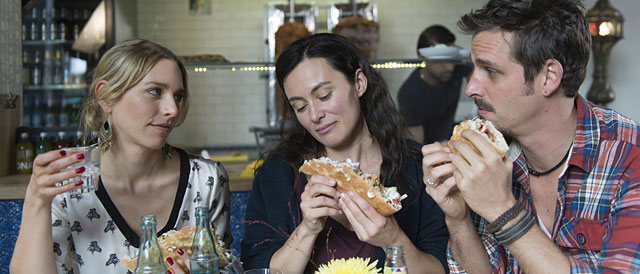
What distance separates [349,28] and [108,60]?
102 inches

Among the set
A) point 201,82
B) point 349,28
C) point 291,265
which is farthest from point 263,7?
point 291,265

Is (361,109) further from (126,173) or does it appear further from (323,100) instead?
(126,173)

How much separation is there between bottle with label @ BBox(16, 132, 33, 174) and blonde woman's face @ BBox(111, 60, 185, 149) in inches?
55.9

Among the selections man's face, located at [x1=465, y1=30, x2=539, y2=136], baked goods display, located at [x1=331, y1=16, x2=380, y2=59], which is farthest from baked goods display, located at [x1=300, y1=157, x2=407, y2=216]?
baked goods display, located at [x1=331, y1=16, x2=380, y2=59]

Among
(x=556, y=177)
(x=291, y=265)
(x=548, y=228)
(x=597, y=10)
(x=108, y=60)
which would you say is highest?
(x=597, y=10)

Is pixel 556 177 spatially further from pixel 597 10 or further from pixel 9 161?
pixel 597 10

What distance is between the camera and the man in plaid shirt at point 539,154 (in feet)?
5.18

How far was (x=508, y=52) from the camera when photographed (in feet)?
5.75

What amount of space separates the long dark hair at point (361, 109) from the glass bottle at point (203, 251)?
885 mm

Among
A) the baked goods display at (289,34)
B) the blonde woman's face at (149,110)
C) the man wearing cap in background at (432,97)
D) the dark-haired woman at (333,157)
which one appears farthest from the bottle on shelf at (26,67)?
the dark-haired woman at (333,157)

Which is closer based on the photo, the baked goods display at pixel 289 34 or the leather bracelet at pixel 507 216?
the leather bracelet at pixel 507 216

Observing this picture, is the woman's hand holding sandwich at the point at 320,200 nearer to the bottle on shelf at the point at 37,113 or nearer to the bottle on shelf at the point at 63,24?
the bottle on shelf at the point at 37,113

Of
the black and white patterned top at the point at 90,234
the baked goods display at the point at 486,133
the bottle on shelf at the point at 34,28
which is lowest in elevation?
the black and white patterned top at the point at 90,234

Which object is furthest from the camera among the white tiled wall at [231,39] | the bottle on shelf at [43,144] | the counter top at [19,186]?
the white tiled wall at [231,39]
